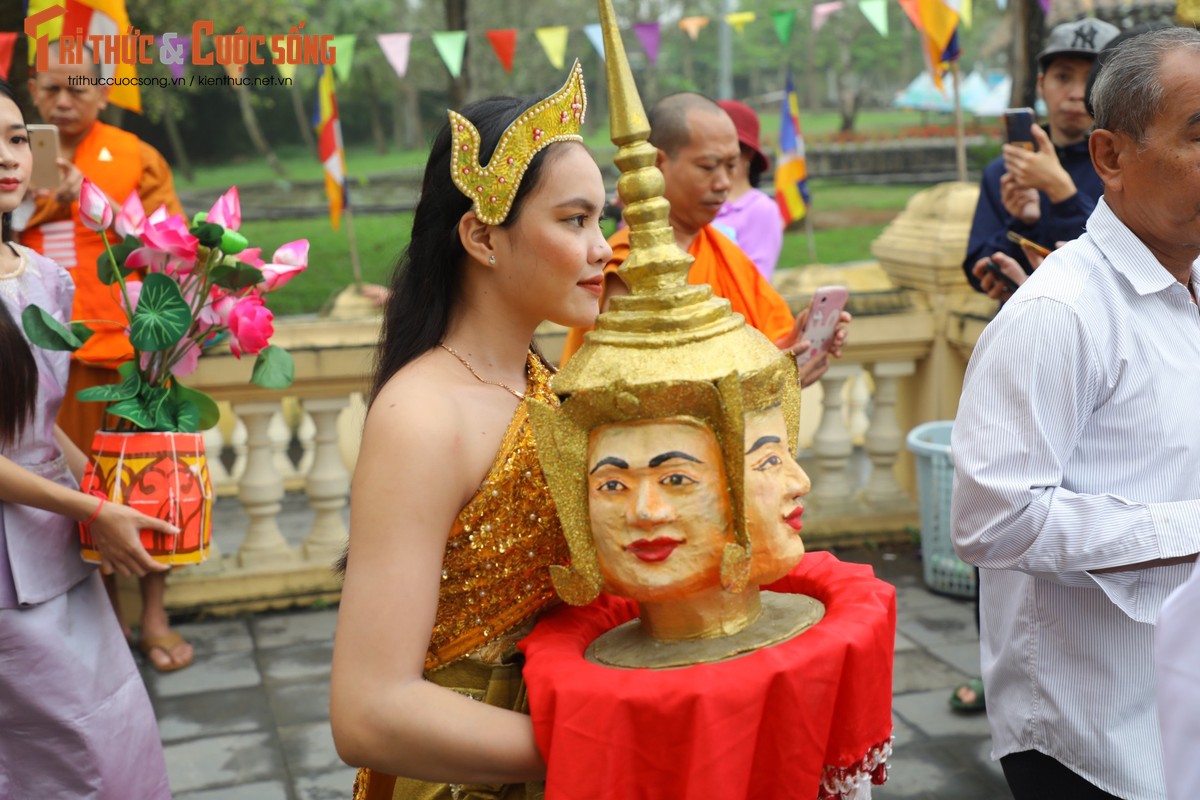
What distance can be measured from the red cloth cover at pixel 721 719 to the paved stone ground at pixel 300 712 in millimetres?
2330

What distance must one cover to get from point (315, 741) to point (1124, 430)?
3.00 m

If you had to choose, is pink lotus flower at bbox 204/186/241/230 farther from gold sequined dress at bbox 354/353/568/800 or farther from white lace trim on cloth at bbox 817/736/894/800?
white lace trim on cloth at bbox 817/736/894/800

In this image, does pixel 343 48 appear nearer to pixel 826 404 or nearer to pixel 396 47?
pixel 396 47

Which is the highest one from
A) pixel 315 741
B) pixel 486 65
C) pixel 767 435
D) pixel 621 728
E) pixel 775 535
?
pixel 486 65

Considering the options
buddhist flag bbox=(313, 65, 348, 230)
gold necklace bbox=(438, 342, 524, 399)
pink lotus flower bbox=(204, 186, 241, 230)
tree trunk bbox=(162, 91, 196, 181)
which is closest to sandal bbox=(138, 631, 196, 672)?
pink lotus flower bbox=(204, 186, 241, 230)

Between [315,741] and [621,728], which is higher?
[621,728]

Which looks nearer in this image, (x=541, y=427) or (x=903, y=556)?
(x=541, y=427)

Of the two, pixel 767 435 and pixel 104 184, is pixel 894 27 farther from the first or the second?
pixel 767 435

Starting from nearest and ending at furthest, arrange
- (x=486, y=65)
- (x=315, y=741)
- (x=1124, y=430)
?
(x=1124, y=430)
(x=315, y=741)
(x=486, y=65)

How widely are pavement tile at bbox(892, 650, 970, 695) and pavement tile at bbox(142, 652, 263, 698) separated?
2349 millimetres

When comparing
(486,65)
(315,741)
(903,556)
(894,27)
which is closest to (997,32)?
(894,27)

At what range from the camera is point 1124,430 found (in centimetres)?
204

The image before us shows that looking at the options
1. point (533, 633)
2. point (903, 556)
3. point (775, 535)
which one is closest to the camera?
point (775, 535)

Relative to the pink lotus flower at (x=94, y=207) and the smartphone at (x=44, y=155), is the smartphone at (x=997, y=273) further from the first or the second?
the smartphone at (x=44, y=155)
